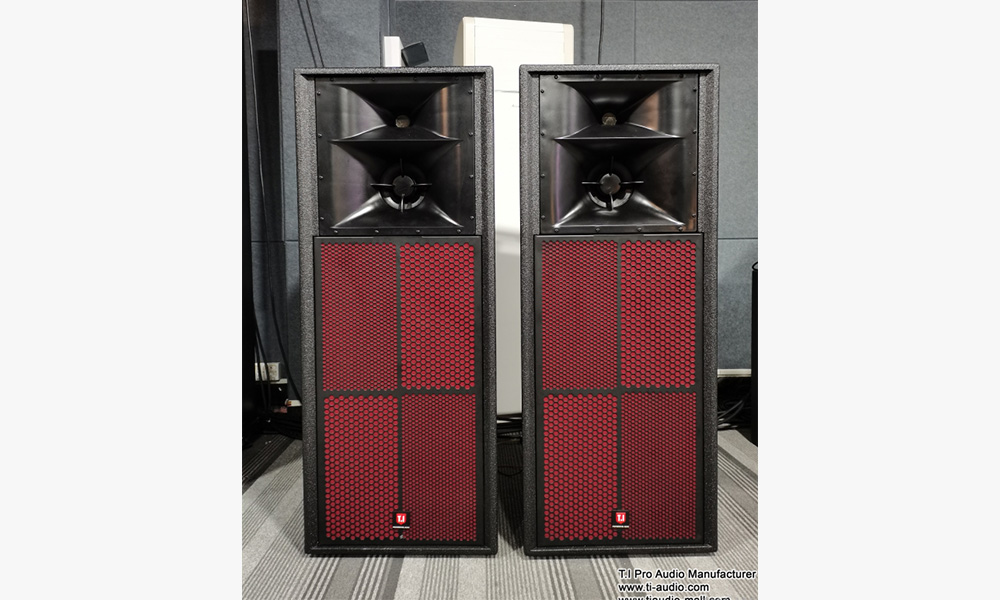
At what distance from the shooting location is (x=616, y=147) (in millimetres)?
1167

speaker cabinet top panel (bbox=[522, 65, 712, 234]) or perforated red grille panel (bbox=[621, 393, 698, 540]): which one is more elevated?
speaker cabinet top panel (bbox=[522, 65, 712, 234])

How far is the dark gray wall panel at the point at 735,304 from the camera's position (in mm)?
2299

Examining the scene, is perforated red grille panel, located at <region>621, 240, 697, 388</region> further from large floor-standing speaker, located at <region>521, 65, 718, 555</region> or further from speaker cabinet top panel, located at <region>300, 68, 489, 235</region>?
speaker cabinet top panel, located at <region>300, 68, 489, 235</region>

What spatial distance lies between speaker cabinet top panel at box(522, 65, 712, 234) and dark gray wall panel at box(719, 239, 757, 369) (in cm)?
125

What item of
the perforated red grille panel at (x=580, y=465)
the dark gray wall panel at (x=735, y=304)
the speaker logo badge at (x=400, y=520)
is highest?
the dark gray wall panel at (x=735, y=304)

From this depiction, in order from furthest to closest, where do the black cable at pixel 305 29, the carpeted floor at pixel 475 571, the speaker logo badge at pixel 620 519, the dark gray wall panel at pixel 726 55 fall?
the dark gray wall panel at pixel 726 55
the black cable at pixel 305 29
the speaker logo badge at pixel 620 519
the carpeted floor at pixel 475 571

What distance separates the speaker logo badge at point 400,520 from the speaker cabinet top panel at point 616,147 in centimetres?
70

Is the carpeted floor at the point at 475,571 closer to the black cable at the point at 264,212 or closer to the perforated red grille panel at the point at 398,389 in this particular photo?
the perforated red grille panel at the point at 398,389

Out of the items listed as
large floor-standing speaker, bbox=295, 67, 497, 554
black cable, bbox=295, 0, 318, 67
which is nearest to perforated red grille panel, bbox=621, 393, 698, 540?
large floor-standing speaker, bbox=295, 67, 497, 554

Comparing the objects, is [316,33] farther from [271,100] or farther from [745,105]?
[745,105]

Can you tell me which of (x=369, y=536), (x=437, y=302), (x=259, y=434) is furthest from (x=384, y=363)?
(x=259, y=434)

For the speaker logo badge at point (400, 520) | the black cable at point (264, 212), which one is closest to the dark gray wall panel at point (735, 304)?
the speaker logo badge at point (400, 520)

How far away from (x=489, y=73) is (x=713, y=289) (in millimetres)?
665

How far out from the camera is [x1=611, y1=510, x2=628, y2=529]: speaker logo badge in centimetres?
120
